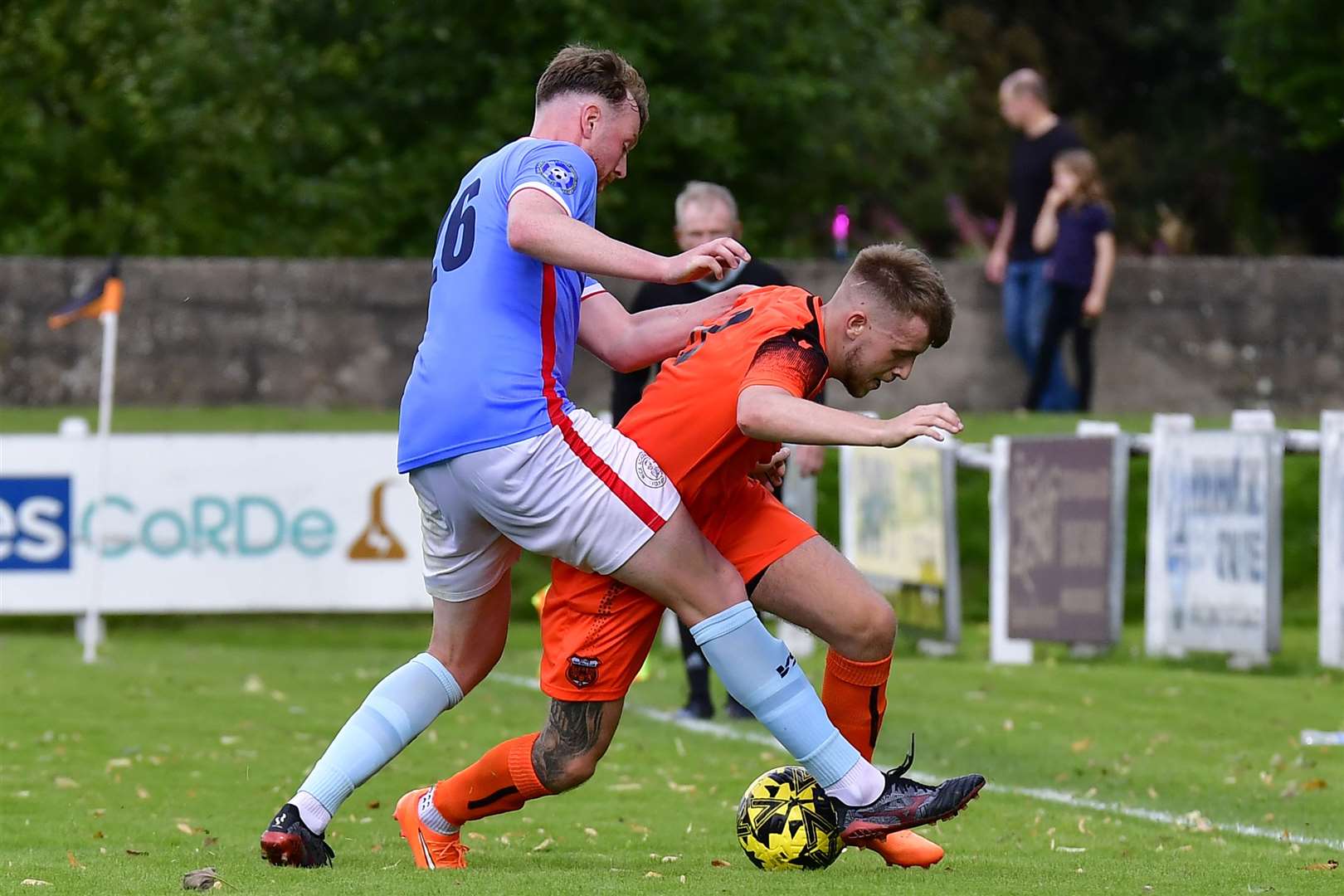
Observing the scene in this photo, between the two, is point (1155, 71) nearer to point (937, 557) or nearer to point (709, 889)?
point (937, 557)

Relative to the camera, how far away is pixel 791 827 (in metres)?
6.12

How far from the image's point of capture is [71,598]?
47.2 feet

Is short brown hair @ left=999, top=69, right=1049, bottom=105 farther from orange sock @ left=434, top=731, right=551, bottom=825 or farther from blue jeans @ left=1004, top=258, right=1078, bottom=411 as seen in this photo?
orange sock @ left=434, top=731, right=551, bottom=825

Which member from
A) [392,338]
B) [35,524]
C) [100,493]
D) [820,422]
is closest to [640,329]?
[820,422]

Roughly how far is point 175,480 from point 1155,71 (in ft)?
98.9

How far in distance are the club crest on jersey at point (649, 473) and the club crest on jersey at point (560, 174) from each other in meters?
0.71

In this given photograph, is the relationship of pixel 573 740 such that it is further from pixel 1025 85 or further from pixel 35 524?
pixel 1025 85

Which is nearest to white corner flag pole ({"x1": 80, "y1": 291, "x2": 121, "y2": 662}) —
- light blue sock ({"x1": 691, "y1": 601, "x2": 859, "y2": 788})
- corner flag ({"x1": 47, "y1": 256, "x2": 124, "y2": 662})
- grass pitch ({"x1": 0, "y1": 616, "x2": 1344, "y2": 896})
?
corner flag ({"x1": 47, "y1": 256, "x2": 124, "y2": 662})

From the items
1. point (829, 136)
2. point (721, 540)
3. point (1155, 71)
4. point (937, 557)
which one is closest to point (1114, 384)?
point (937, 557)

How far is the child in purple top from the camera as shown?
16469mm

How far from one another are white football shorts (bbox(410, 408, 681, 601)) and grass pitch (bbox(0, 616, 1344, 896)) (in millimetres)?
867

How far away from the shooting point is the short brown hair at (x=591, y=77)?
234 inches

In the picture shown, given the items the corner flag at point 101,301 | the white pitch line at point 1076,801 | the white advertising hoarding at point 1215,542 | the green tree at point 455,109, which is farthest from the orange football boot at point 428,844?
the green tree at point 455,109

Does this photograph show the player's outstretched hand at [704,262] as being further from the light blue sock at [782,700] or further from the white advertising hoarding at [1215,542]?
the white advertising hoarding at [1215,542]
